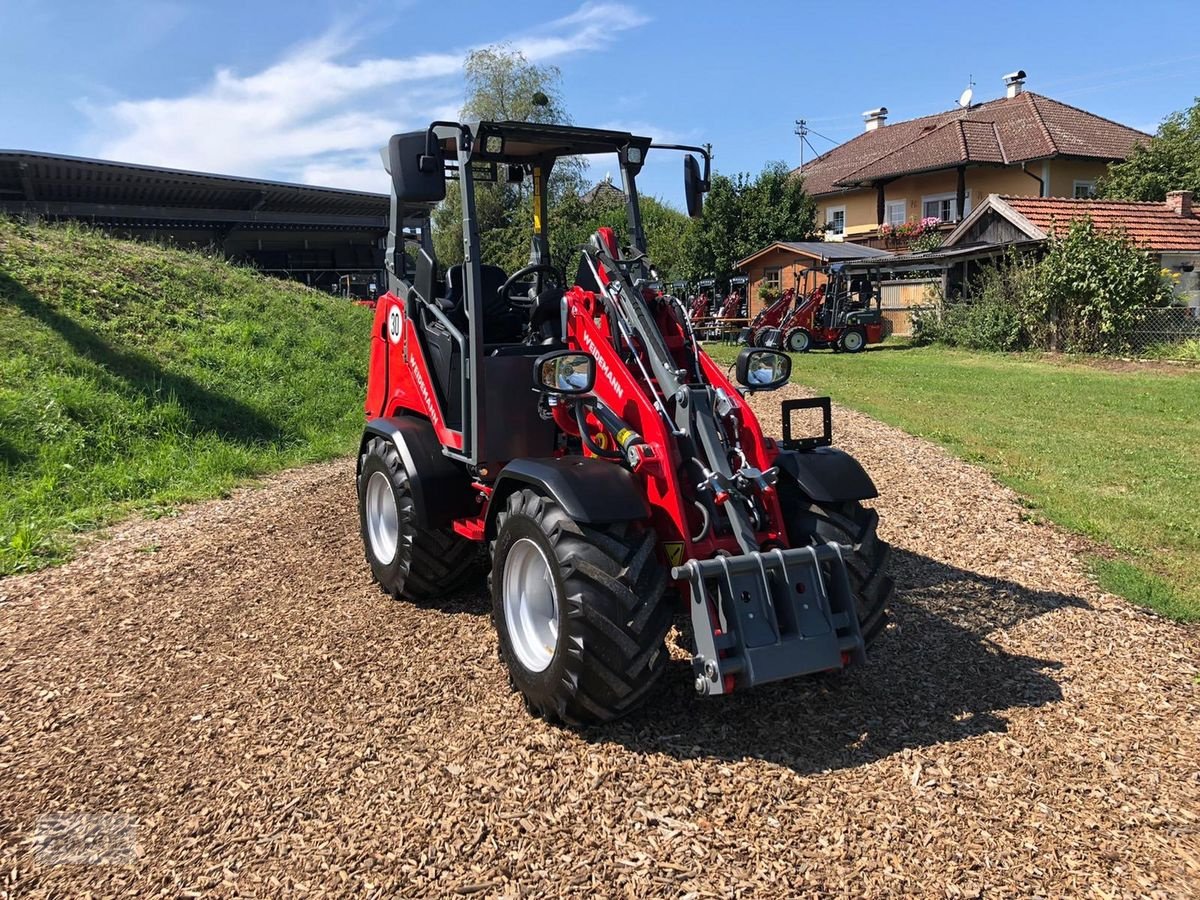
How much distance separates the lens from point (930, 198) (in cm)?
3238

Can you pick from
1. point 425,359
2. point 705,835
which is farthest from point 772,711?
point 425,359

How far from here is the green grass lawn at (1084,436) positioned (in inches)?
240

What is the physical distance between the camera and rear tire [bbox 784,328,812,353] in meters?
24.4

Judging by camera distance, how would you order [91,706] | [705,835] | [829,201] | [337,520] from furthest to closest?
[829,201] < [337,520] < [91,706] < [705,835]

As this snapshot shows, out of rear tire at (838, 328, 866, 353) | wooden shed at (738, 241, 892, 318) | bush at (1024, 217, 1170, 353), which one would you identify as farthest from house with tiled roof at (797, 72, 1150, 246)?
bush at (1024, 217, 1170, 353)

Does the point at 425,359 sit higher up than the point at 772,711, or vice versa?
the point at 425,359

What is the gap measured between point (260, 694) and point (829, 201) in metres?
36.7

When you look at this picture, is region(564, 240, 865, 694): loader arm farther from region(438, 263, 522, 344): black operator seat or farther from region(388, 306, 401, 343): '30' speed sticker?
region(388, 306, 401, 343): '30' speed sticker

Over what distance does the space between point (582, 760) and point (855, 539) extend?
59.4 inches

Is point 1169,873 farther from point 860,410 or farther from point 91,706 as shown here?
point 860,410

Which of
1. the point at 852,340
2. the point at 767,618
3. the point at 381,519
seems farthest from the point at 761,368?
the point at 852,340

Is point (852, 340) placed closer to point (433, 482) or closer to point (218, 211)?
point (218, 211)

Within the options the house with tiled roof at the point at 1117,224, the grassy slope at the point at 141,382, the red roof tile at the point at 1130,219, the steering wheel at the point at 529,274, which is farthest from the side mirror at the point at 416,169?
the red roof tile at the point at 1130,219

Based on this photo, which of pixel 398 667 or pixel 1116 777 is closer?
pixel 1116 777
